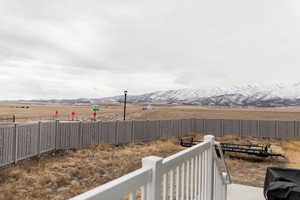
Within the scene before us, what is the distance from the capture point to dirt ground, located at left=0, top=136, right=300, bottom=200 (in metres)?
4.83

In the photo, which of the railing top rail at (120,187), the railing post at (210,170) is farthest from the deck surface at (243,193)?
the railing top rail at (120,187)

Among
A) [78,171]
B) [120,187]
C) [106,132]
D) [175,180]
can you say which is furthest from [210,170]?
[106,132]

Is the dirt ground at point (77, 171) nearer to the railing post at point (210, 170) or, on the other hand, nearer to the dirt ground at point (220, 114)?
the railing post at point (210, 170)

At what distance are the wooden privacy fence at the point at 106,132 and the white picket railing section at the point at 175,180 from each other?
6.27 m

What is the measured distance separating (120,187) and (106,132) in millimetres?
10018

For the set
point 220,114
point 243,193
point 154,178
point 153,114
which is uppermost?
point 154,178

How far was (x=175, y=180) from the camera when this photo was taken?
6.75 feet

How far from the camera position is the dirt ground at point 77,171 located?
483 centimetres

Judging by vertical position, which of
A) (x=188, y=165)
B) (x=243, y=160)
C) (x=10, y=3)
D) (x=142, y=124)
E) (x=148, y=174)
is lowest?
(x=243, y=160)

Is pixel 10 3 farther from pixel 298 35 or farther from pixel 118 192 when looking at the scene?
pixel 298 35

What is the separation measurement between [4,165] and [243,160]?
26.1ft

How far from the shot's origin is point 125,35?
11719mm

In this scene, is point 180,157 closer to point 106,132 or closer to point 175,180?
point 175,180

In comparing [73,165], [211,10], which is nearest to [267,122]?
[211,10]
